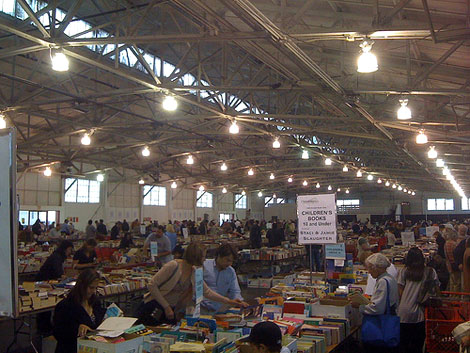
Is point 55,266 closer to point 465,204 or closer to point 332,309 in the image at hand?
point 332,309

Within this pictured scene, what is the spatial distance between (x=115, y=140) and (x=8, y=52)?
43.8ft

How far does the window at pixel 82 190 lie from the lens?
2634 cm

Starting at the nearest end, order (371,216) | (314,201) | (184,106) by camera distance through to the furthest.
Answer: (314,201) → (184,106) → (371,216)

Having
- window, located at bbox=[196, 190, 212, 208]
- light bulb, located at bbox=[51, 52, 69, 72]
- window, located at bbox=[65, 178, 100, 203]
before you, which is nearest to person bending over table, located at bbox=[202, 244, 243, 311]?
light bulb, located at bbox=[51, 52, 69, 72]

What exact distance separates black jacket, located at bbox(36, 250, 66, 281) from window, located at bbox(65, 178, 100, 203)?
18824mm

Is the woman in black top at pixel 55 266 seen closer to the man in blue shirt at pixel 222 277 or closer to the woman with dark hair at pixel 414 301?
the man in blue shirt at pixel 222 277

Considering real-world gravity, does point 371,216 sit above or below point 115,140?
below

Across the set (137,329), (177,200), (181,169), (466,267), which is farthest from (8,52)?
(177,200)

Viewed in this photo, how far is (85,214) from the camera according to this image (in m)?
27.1

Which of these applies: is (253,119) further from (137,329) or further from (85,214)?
(85,214)

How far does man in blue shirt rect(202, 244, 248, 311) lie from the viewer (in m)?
5.48

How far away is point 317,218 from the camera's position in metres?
6.62

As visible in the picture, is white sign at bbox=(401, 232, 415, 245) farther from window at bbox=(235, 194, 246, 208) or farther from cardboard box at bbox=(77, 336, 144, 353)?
window at bbox=(235, 194, 246, 208)

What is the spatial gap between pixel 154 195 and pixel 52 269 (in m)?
24.3
